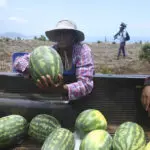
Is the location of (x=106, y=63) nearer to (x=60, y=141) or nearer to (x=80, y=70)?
(x=80, y=70)

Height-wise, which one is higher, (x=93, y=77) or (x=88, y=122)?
(x=93, y=77)

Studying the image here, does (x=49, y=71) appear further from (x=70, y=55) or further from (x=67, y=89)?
(x=70, y=55)

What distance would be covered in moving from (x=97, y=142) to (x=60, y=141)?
11.1 inches

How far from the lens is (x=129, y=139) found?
8.93ft

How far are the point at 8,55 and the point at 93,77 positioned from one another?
650 inches

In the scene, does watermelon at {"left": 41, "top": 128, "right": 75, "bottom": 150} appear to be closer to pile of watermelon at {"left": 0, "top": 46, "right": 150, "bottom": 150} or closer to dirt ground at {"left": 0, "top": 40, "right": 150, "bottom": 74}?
pile of watermelon at {"left": 0, "top": 46, "right": 150, "bottom": 150}

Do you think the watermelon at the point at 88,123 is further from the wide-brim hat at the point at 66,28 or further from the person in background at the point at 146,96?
the wide-brim hat at the point at 66,28

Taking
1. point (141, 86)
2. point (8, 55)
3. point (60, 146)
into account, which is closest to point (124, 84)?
point (141, 86)

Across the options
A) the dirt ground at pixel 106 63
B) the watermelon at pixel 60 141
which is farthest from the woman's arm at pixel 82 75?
the dirt ground at pixel 106 63

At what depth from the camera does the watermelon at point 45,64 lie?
10.4ft

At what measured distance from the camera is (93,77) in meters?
3.79

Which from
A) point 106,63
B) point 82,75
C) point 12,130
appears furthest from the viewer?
point 106,63

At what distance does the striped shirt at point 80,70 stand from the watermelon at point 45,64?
40cm

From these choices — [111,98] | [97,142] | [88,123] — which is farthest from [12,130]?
[111,98]
